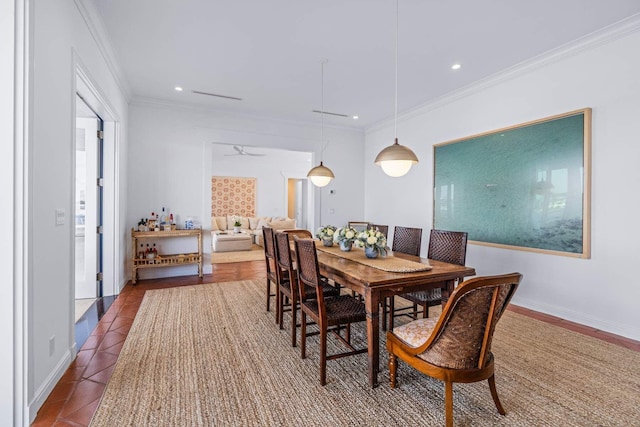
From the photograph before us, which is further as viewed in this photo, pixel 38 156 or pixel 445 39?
pixel 445 39

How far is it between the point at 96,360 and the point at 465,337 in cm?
264

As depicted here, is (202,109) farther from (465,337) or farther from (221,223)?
(465,337)

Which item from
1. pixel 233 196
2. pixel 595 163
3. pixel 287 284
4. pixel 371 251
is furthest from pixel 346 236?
pixel 233 196

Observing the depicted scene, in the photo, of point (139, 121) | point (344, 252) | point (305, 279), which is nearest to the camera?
point (305, 279)

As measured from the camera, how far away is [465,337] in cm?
158

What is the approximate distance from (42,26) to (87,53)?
3.22ft

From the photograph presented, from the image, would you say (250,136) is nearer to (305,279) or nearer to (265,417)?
(305,279)

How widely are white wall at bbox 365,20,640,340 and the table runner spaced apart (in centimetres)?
195

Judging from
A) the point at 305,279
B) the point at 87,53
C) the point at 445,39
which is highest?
the point at 445,39

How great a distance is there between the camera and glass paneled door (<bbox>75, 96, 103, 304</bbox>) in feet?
12.8

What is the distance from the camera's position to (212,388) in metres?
2.04

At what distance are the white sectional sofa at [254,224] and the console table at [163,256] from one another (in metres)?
3.95

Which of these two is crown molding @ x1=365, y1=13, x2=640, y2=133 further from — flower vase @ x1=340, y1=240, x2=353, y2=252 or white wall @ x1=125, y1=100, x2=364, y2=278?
flower vase @ x1=340, y1=240, x2=353, y2=252

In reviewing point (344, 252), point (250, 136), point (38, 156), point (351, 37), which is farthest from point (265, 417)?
point (250, 136)
